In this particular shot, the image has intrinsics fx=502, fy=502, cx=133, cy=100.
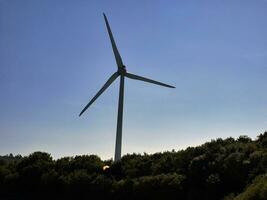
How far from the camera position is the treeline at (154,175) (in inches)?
1764

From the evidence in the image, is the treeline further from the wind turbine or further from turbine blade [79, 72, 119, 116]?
turbine blade [79, 72, 119, 116]

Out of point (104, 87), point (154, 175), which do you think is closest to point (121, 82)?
point (104, 87)

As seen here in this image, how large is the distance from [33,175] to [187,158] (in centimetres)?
2475

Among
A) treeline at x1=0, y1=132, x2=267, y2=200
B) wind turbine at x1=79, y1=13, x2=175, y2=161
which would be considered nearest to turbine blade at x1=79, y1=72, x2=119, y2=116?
wind turbine at x1=79, y1=13, x2=175, y2=161

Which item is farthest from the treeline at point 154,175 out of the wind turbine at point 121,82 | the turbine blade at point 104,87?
the turbine blade at point 104,87

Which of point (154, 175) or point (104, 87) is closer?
point (154, 175)

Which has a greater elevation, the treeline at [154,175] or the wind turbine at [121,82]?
the wind turbine at [121,82]

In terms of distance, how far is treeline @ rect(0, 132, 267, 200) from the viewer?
44812mm

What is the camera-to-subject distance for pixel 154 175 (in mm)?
55906

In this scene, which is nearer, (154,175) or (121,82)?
(154,175)

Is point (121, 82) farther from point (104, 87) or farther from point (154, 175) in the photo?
point (154, 175)

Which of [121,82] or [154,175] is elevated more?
[121,82]

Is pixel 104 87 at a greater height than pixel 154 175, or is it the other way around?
pixel 104 87

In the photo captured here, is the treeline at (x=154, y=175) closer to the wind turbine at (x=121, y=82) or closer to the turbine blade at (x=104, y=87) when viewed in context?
the wind turbine at (x=121, y=82)
